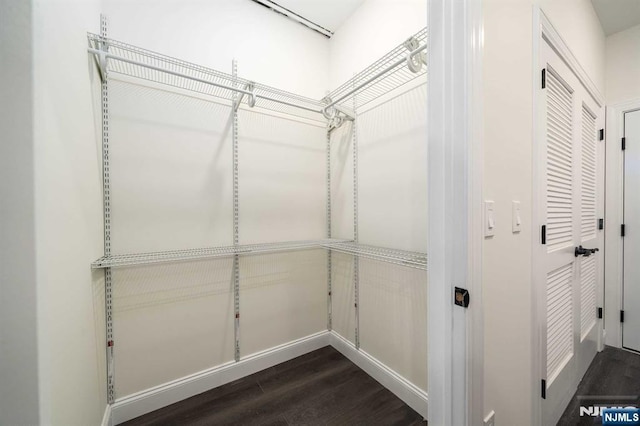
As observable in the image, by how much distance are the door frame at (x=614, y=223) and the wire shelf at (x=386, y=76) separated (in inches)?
80.2

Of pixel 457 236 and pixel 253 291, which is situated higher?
pixel 457 236

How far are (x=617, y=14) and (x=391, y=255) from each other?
8.54 ft

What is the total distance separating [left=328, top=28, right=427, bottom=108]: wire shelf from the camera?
54.3 inches

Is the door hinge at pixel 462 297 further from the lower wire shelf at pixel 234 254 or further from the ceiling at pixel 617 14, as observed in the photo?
the ceiling at pixel 617 14

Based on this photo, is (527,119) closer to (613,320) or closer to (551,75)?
(551,75)

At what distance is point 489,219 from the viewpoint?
843 mm

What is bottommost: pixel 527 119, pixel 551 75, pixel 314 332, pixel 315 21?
pixel 314 332

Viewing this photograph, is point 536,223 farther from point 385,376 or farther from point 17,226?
point 17,226

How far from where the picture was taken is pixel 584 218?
1.69 meters

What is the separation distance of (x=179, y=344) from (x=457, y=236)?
→ 1753 millimetres

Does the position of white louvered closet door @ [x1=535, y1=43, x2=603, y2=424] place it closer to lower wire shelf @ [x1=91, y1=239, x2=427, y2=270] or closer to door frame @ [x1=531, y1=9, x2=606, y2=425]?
door frame @ [x1=531, y1=9, x2=606, y2=425]

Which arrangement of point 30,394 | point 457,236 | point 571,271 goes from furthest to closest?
point 571,271
point 457,236
point 30,394

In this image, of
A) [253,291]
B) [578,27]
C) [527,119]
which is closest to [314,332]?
[253,291]

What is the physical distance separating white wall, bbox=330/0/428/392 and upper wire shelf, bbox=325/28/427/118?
7 cm
